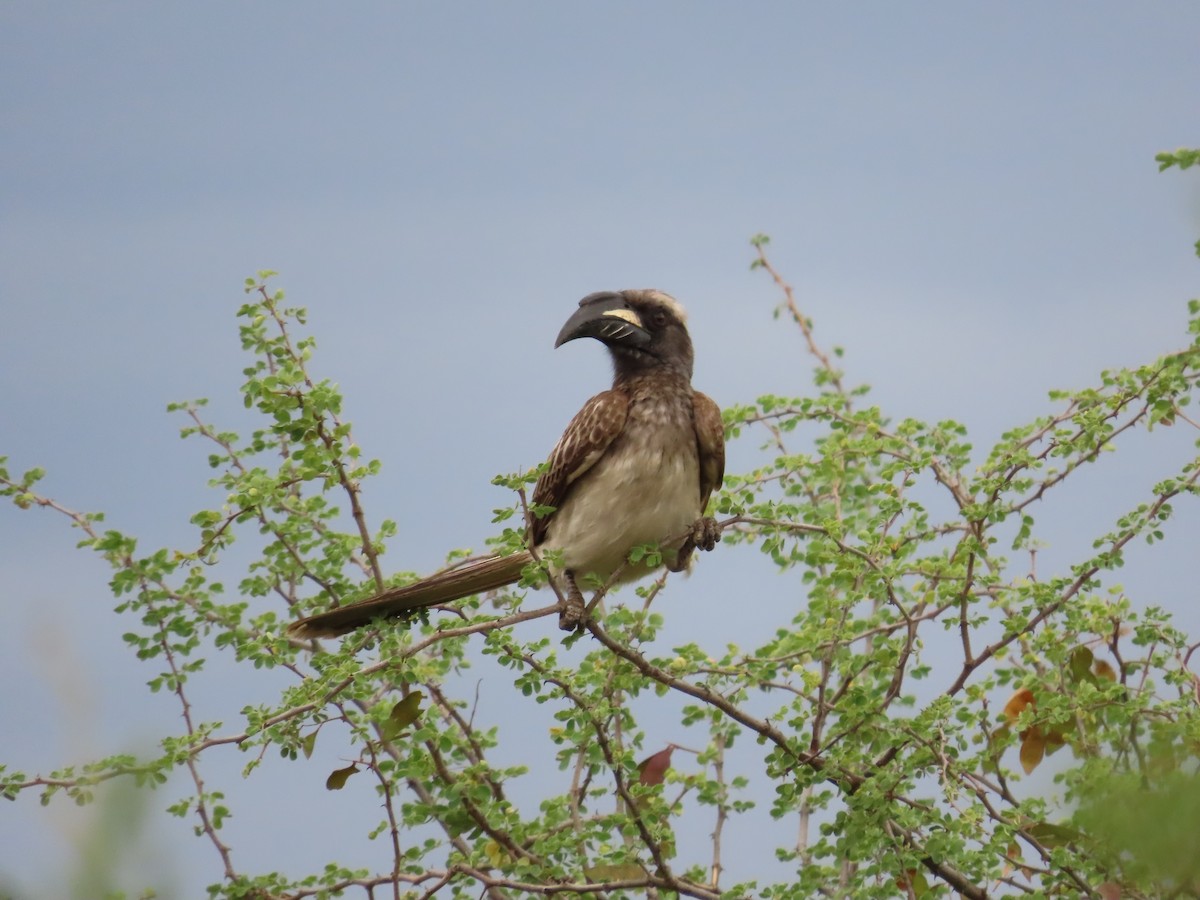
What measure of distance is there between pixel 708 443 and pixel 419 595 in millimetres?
1050

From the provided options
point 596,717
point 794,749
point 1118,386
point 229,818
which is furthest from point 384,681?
point 1118,386

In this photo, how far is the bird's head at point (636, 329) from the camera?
457 centimetres

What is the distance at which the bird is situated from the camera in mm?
4203

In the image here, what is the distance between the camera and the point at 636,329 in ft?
Result: 15.1

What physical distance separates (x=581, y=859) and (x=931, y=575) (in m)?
1.44

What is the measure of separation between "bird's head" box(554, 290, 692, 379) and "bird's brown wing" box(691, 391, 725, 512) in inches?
8.5

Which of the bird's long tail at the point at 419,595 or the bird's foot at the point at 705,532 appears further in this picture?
the bird's foot at the point at 705,532

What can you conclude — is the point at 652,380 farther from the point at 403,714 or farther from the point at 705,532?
the point at 403,714

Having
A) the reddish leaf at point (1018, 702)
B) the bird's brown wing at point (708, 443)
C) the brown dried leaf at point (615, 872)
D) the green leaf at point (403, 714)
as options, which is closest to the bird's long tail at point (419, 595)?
the green leaf at point (403, 714)

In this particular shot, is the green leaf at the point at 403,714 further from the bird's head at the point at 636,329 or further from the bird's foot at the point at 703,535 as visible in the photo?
the bird's head at the point at 636,329

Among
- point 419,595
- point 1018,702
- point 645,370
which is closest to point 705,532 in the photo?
point 645,370

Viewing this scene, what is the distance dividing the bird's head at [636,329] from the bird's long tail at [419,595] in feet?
2.55

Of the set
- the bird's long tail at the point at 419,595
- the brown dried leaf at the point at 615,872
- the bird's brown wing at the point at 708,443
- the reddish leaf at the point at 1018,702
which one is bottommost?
the brown dried leaf at the point at 615,872

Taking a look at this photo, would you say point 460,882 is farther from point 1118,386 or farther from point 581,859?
point 1118,386
